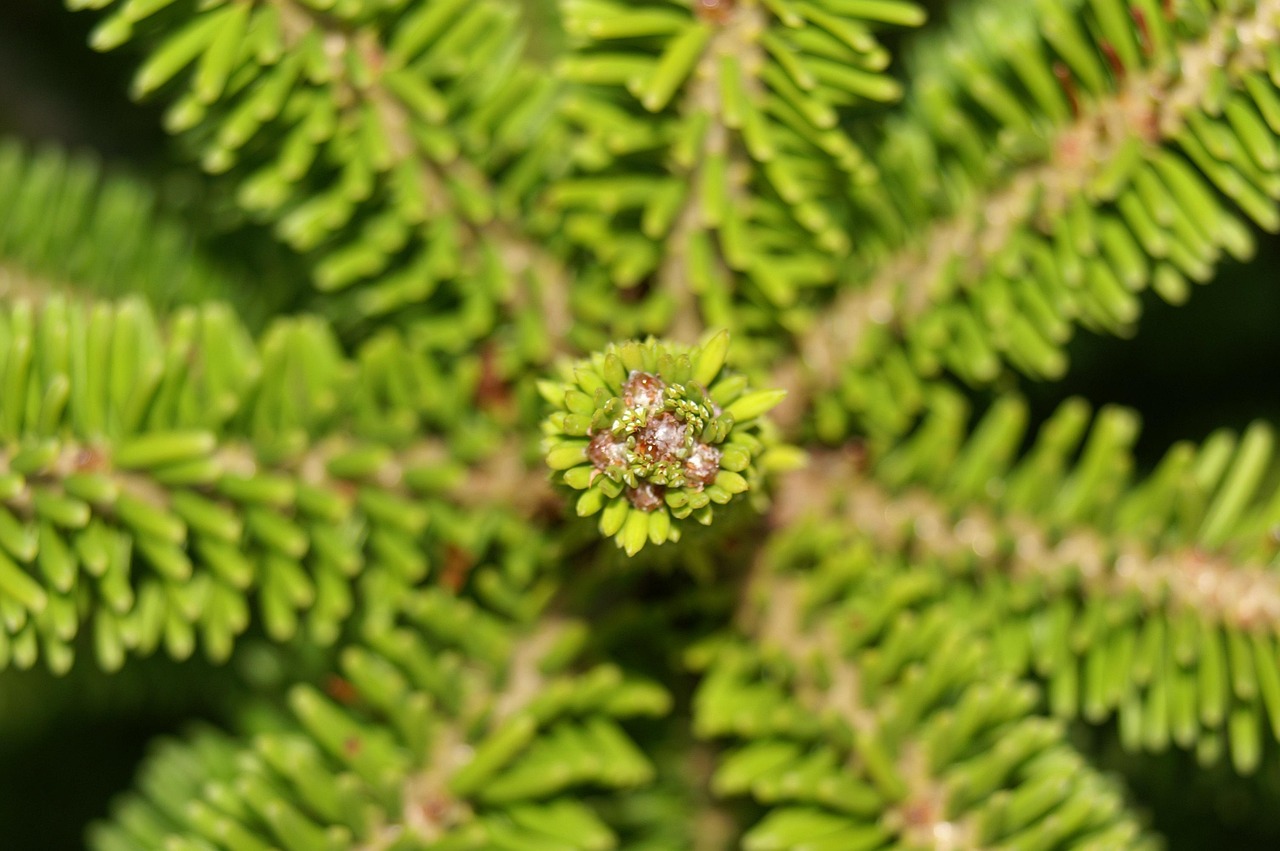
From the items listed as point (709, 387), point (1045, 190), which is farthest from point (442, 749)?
point (1045, 190)

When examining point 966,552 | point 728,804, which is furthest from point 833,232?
point 728,804

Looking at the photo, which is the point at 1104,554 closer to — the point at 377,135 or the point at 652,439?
the point at 652,439

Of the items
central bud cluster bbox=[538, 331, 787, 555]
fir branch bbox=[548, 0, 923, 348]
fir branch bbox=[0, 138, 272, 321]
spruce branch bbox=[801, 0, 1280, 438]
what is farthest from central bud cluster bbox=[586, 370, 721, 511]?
fir branch bbox=[0, 138, 272, 321]

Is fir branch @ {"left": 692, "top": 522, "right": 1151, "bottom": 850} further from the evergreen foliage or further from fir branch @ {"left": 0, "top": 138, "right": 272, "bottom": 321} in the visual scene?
fir branch @ {"left": 0, "top": 138, "right": 272, "bottom": 321}

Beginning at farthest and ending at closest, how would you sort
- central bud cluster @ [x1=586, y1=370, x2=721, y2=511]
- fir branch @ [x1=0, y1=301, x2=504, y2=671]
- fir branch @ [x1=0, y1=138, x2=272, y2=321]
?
1. fir branch @ [x1=0, y1=138, x2=272, y2=321]
2. fir branch @ [x1=0, y1=301, x2=504, y2=671]
3. central bud cluster @ [x1=586, y1=370, x2=721, y2=511]

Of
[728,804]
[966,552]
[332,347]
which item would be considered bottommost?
[728,804]

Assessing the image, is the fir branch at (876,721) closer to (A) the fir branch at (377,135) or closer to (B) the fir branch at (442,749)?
(B) the fir branch at (442,749)

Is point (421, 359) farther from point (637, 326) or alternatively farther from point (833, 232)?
point (833, 232)
